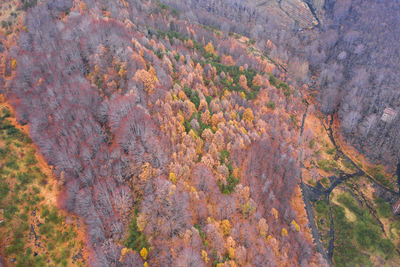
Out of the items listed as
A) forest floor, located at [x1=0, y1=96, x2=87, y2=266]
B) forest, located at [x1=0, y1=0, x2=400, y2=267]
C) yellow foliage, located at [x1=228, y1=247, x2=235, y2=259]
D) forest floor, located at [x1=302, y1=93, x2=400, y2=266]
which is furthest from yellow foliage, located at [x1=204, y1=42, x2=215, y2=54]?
yellow foliage, located at [x1=228, y1=247, x2=235, y2=259]

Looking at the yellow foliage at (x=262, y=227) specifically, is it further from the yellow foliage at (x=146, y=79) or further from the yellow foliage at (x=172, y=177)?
the yellow foliage at (x=146, y=79)

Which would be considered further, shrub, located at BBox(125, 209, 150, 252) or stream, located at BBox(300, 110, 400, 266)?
stream, located at BBox(300, 110, 400, 266)

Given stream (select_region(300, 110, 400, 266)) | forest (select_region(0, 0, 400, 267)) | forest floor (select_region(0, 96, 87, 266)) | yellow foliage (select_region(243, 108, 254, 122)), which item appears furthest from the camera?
yellow foliage (select_region(243, 108, 254, 122))

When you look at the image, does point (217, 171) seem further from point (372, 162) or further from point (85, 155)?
point (372, 162)

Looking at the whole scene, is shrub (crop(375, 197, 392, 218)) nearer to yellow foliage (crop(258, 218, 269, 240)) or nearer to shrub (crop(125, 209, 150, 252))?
yellow foliage (crop(258, 218, 269, 240))

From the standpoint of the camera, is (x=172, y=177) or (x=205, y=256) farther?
(x=172, y=177)

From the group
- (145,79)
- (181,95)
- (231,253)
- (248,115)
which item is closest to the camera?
(231,253)

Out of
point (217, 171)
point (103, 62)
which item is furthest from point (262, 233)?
point (103, 62)

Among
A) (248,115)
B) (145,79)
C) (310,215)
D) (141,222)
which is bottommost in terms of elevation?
(310,215)

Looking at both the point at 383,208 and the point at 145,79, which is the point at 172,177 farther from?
the point at 383,208

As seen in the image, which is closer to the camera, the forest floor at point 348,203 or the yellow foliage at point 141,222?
the yellow foliage at point 141,222

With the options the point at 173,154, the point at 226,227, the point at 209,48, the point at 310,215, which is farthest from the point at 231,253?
the point at 209,48

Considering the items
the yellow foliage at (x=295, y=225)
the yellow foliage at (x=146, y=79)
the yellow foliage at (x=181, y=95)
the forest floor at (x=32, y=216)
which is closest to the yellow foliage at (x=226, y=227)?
the yellow foliage at (x=295, y=225)

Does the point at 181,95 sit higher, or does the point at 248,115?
the point at 181,95
